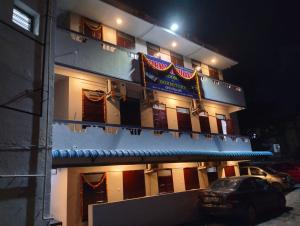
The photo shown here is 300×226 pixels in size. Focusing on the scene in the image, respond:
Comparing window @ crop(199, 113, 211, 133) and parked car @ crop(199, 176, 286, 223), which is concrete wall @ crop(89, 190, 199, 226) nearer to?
parked car @ crop(199, 176, 286, 223)

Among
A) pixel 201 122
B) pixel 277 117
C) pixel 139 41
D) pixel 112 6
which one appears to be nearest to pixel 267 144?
pixel 277 117

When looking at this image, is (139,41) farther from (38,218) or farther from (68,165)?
(38,218)

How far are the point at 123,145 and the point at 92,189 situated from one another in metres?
2.09

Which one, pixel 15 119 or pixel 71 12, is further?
pixel 71 12

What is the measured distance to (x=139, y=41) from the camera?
14289mm

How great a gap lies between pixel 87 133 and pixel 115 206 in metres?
2.66

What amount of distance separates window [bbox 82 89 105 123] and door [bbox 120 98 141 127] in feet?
3.59

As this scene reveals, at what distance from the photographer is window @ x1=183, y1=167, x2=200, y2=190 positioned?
13672mm

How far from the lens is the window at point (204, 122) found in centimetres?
1585

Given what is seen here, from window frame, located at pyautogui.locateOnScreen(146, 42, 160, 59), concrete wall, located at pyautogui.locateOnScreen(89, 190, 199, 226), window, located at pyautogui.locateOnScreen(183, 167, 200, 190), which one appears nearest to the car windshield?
concrete wall, located at pyautogui.locateOnScreen(89, 190, 199, 226)

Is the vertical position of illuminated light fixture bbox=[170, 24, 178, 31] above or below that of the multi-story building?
above

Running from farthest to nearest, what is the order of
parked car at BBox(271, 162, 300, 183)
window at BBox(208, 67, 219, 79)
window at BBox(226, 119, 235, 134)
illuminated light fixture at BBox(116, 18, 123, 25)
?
parked car at BBox(271, 162, 300, 183) → window at BBox(208, 67, 219, 79) → window at BBox(226, 119, 235, 134) → illuminated light fixture at BBox(116, 18, 123, 25)

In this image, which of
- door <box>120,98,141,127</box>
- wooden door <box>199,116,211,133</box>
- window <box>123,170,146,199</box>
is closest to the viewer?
window <box>123,170,146,199</box>

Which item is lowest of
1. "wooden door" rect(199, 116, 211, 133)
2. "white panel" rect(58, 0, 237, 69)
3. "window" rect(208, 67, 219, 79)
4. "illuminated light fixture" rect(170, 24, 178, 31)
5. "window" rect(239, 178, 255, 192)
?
"window" rect(239, 178, 255, 192)
